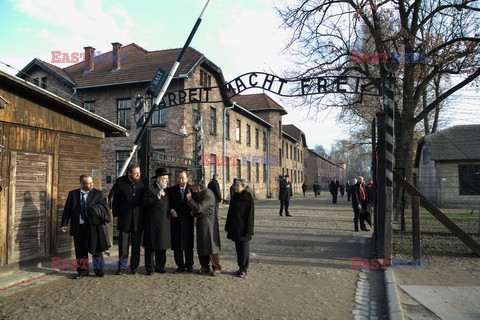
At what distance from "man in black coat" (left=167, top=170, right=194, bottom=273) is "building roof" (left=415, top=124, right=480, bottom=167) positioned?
73.3 feet

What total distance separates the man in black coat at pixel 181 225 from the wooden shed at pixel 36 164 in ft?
7.80

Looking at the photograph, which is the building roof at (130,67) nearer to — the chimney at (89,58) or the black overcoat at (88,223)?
the chimney at (89,58)

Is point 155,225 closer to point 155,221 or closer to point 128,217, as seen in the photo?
point 155,221

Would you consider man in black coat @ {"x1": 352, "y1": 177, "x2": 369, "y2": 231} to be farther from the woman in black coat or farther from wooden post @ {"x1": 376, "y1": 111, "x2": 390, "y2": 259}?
the woman in black coat

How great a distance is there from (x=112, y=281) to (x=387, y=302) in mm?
4313

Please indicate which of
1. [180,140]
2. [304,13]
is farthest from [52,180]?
[180,140]

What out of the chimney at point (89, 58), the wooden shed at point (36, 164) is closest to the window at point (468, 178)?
the wooden shed at point (36, 164)

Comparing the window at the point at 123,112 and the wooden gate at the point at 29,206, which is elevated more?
the window at the point at 123,112

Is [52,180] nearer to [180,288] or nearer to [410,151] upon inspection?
[180,288]

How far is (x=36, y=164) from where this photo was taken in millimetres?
7133

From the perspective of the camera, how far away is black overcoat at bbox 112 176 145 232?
6969 millimetres

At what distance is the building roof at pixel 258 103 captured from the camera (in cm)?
4088

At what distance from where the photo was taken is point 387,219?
24.7ft

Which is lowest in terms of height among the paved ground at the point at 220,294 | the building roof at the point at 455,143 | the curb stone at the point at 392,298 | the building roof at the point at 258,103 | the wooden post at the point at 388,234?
the paved ground at the point at 220,294
